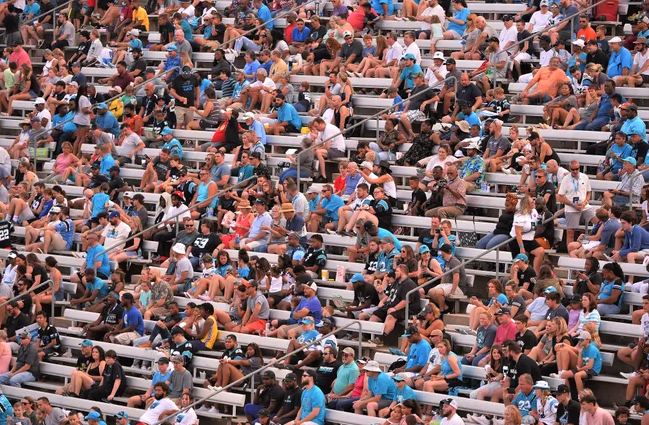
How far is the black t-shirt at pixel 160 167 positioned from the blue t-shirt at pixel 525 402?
9212 mm

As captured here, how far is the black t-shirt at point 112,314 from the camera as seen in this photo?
2133 centimetres

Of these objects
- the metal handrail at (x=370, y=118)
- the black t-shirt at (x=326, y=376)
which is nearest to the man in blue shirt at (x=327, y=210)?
the metal handrail at (x=370, y=118)

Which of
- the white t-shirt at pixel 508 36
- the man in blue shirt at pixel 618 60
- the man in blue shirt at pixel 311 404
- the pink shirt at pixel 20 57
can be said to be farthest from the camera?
the pink shirt at pixel 20 57

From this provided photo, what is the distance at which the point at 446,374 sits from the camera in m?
18.4

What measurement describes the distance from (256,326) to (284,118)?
5199 mm

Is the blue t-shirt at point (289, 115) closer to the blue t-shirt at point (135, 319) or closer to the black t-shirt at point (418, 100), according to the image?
the black t-shirt at point (418, 100)

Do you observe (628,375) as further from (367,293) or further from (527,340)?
(367,293)

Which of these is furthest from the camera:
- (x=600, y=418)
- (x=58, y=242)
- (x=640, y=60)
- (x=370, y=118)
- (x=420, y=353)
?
(x=58, y=242)

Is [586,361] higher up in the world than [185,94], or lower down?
lower down

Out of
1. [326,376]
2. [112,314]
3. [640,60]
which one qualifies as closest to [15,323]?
[112,314]

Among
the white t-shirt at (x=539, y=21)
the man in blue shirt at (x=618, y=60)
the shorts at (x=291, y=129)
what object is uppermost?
the white t-shirt at (x=539, y=21)

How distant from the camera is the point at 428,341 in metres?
19.1

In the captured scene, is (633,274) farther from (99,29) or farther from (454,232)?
(99,29)

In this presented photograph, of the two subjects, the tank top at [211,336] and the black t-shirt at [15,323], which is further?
the black t-shirt at [15,323]
